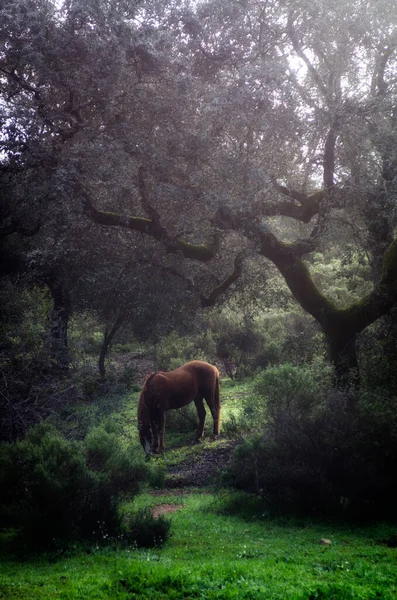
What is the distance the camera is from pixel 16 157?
1362cm

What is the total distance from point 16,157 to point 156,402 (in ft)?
23.8

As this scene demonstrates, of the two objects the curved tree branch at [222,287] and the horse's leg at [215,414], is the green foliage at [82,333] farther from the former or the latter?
the horse's leg at [215,414]

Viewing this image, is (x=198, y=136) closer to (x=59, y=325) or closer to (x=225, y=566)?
(x=59, y=325)

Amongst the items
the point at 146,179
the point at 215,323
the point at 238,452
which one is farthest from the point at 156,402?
the point at 215,323

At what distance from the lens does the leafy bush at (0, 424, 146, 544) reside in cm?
838

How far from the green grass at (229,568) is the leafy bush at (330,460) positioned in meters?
0.52

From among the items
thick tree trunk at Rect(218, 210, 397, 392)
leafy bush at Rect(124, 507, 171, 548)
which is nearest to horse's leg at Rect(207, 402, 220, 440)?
thick tree trunk at Rect(218, 210, 397, 392)

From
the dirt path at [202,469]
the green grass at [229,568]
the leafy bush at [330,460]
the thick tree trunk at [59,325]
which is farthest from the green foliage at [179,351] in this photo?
the green grass at [229,568]

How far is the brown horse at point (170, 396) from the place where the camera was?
15.5 metres

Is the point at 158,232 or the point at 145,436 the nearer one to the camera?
the point at 158,232

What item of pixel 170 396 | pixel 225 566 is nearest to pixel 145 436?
→ pixel 170 396

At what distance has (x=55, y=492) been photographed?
8.39 m

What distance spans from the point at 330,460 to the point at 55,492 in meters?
4.47

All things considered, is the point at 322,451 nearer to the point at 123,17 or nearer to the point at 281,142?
the point at 281,142
